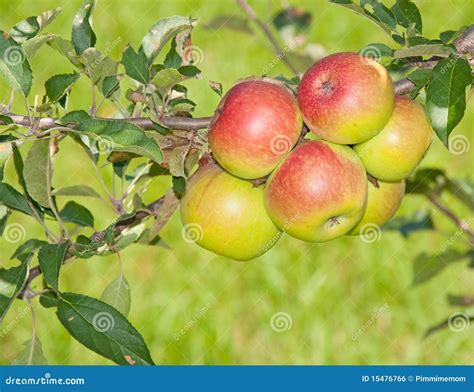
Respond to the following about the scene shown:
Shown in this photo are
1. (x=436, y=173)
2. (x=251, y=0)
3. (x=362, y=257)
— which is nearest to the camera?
(x=436, y=173)

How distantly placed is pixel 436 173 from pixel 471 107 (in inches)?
72.0

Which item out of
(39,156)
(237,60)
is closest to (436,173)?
(39,156)

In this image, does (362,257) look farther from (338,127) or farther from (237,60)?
(338,127)

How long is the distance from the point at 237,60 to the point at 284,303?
4.16ft

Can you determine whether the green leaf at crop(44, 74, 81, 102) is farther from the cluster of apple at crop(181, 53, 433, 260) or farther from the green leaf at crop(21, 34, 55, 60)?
A: the cluster of apple at crop(181, 53, 433, 260)

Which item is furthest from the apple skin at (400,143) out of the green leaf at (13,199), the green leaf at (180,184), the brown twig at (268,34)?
the green leaf at (13,199)

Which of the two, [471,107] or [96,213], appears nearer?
[96,213]

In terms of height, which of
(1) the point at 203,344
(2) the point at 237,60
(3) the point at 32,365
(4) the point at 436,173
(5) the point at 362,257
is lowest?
(1) the point at 203,344

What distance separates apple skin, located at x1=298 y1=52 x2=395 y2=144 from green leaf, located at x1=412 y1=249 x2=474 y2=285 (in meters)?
0.65

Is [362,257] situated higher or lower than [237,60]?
lower

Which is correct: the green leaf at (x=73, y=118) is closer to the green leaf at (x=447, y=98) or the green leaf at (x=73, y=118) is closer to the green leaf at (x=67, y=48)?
the green leaf at (x=67, y=48)

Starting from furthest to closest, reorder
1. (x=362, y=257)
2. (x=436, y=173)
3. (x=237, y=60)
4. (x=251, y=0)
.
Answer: (x=251, y=0) < (x=237, y=60) < (x=362, y=257) < (x=436, y=173)

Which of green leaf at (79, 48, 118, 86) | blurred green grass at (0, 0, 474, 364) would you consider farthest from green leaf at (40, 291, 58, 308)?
blurred green grass at (0, 0, 474, 364)

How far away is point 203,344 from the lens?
2.87 m
